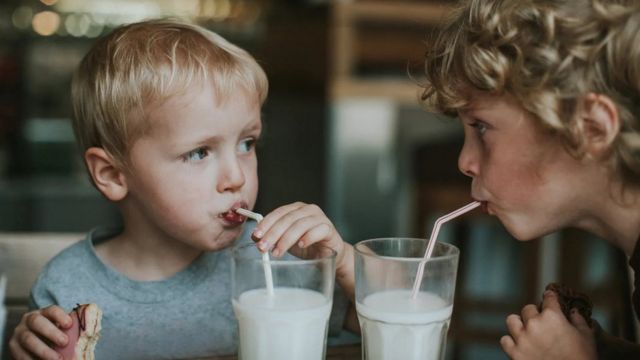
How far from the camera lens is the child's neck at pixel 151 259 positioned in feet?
4.19

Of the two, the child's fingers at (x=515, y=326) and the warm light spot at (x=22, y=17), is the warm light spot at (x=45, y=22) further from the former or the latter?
the child's fingers at (x=515, y=326)

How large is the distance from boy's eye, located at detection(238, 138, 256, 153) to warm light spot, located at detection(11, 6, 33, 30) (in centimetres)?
216

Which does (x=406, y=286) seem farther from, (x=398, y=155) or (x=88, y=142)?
(x=398, y=155)

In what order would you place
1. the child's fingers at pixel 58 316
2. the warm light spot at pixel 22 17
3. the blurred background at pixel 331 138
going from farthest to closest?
the warm light spot at pixel 22 17
the blurred background at pixel 331 138
the child's fingers at pixel 58 316

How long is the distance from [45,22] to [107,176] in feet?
6.68

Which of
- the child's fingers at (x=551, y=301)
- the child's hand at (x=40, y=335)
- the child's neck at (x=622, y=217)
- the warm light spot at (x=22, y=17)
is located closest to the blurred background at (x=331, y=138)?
the warm light spot at (x=22, y=17)

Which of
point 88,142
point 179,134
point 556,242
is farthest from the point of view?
point 556,242

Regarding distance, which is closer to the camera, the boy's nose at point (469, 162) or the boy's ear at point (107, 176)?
the boy's nose at point (469, 162)

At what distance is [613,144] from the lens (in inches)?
36.6

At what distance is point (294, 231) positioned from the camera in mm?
994

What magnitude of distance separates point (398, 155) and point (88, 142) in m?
2.46

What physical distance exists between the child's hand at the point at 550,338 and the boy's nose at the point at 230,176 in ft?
1.41

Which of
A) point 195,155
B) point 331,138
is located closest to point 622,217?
point 195,155

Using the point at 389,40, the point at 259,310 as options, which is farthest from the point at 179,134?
the point at 389,40
